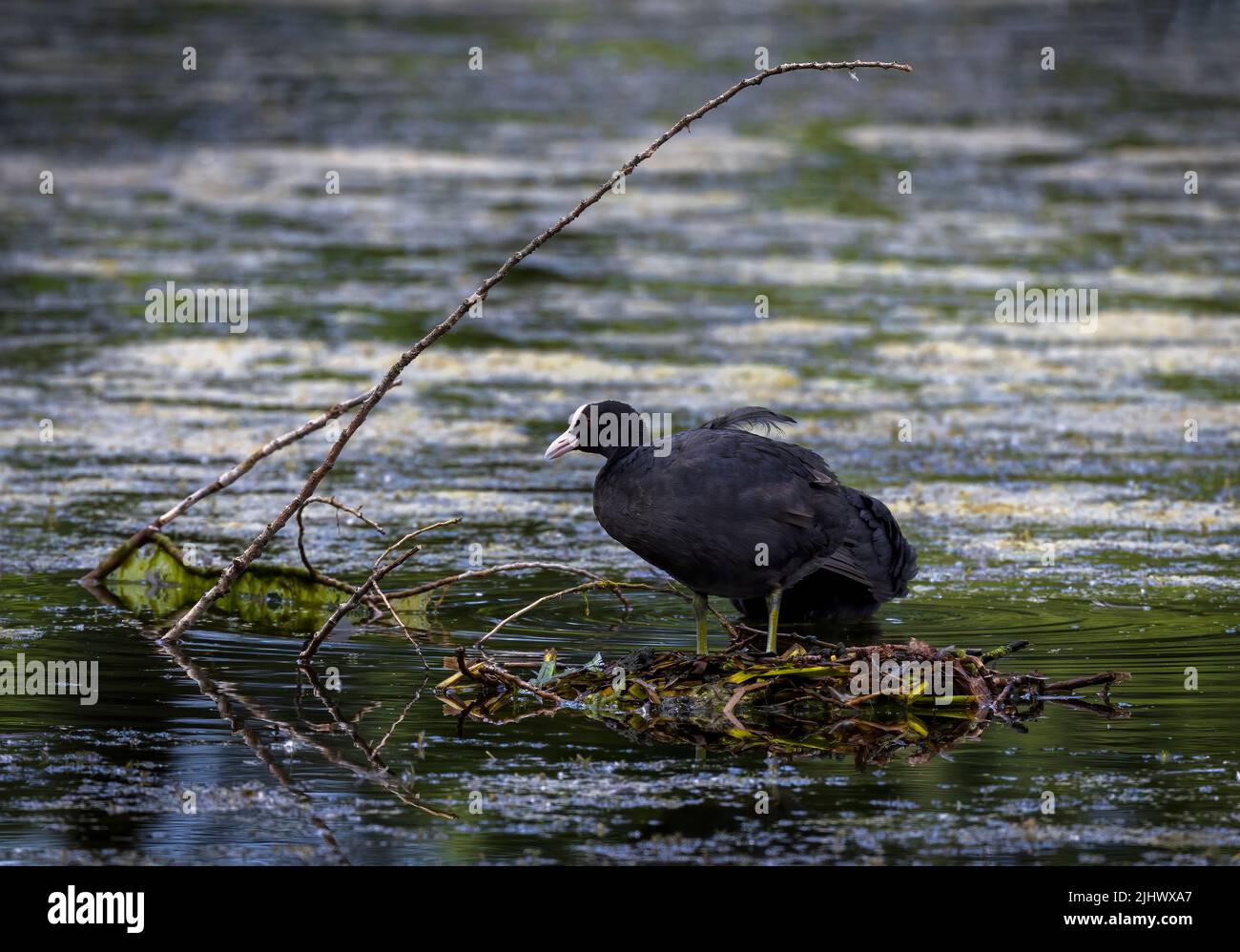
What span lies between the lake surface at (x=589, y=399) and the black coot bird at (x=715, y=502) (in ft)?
2.65

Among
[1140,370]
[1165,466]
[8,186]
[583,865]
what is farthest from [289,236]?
[583,865]

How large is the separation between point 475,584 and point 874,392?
540 centimetres

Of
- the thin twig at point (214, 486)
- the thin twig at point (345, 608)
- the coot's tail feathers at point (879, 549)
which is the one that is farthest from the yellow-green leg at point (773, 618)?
the thin twig at point (214, 486)

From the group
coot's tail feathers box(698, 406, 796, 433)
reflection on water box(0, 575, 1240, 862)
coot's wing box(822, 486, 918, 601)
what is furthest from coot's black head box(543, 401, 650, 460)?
coot's wing box(822, 486, 918, 601)

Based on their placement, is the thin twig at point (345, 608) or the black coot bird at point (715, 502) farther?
the thin twig at point (345, 608)

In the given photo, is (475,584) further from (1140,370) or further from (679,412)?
(1140,370)

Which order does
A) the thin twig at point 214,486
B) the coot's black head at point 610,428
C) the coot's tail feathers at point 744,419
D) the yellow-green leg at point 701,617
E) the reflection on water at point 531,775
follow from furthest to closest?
1. the coot's tail feathers at point 744,419
2. the yellow-green leg at point 701,617
3. the thin twig at point 214,486
4. the coot's black head at point 610,428
5. the reflection on water at point 531,775

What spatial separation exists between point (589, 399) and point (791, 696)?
6790 mm

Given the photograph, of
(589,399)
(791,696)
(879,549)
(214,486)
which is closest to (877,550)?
(879,549)

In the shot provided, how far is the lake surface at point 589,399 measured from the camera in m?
7.03

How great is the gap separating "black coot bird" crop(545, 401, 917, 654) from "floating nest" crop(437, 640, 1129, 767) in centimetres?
35

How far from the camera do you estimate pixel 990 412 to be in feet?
46.8

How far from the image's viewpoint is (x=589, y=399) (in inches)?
574

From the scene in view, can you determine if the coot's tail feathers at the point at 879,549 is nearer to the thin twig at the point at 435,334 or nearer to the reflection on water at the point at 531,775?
the reflection on water at the point at 531,775
